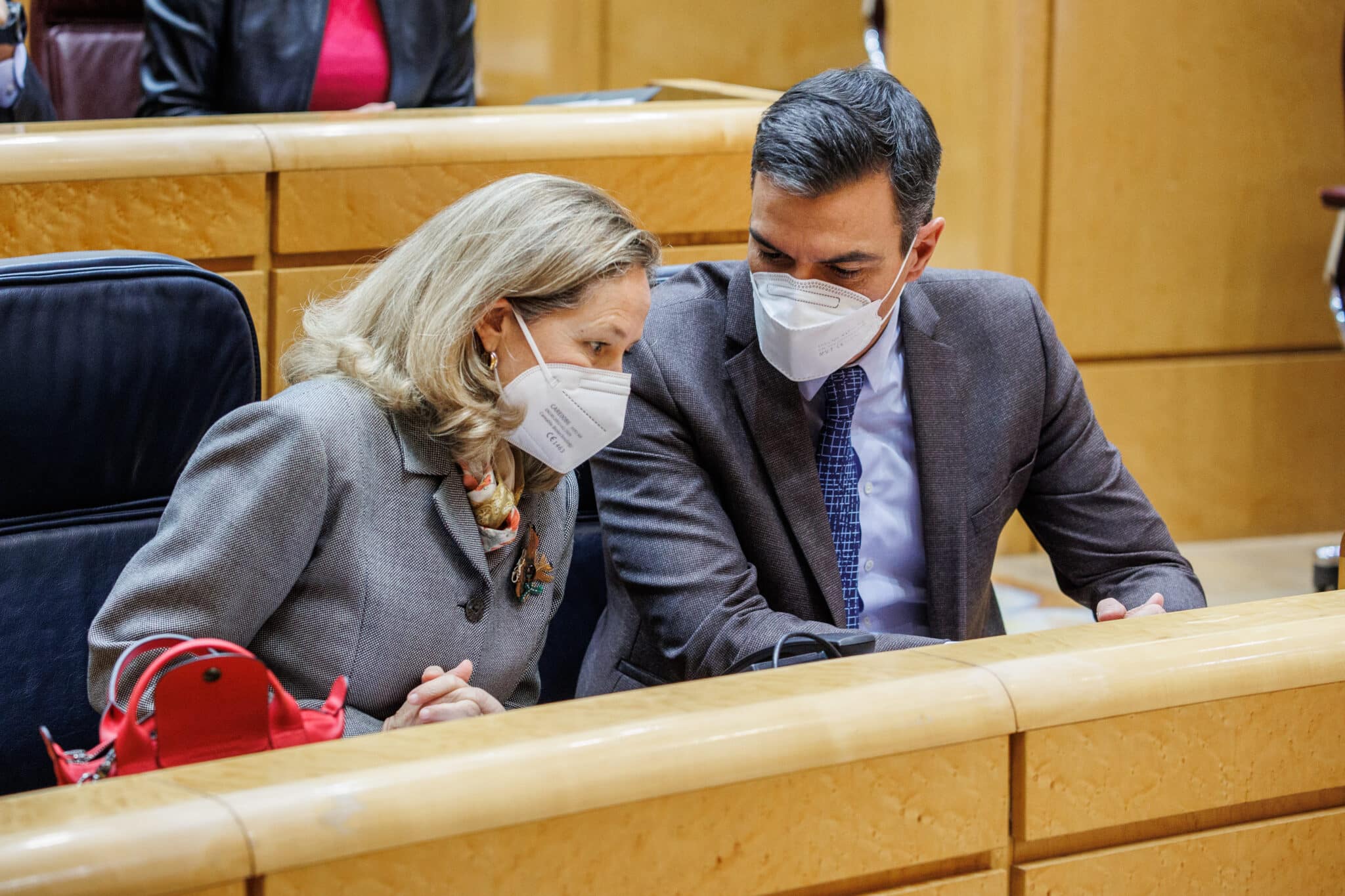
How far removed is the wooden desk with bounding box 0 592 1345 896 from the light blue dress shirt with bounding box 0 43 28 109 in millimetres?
2285

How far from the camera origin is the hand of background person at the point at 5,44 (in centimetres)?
274

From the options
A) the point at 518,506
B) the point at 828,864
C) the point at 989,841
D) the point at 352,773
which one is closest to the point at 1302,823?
the point at 989,841

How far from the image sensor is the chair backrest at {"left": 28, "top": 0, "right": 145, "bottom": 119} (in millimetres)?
3770

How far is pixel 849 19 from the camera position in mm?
5199

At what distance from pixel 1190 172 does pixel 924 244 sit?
244 cm

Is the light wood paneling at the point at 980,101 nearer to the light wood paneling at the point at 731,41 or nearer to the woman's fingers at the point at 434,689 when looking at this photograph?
the light wood paneling at the point at 731,41

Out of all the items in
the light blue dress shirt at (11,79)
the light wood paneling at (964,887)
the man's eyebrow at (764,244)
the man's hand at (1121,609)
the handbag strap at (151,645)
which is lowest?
the man's hand at (1121,609)

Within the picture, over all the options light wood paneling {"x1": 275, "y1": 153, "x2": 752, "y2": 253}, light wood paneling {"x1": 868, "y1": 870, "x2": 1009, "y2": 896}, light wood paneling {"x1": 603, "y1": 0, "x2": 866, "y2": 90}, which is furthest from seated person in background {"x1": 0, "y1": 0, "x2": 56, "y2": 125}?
light wood paneling {"x1": 868, "y1": 870, "x2": 1009, "y2": 896}

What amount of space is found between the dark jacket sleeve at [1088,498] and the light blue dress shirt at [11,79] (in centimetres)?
194

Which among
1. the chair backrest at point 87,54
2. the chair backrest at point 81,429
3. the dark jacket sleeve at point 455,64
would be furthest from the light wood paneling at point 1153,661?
the chair backrest at point 87,54

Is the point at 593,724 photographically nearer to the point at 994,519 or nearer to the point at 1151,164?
the point at 994,519

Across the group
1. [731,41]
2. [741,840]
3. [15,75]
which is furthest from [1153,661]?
[731,41]

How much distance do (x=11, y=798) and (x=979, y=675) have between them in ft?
1.91

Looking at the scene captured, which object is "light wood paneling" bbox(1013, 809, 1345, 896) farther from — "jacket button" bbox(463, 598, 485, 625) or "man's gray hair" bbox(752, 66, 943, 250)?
"man's gray hair" bbox(752, 66, 943, 250)
